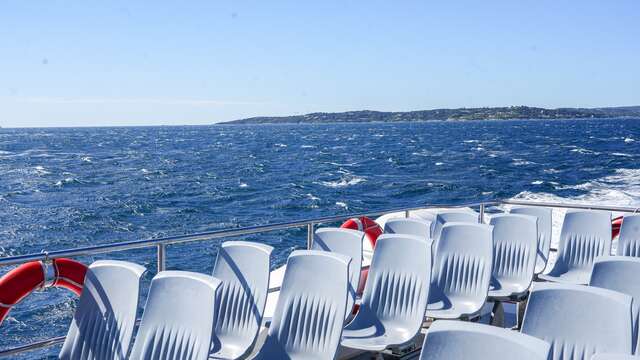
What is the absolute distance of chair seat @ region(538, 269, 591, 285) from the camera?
5.05 m

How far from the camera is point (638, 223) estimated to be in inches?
193

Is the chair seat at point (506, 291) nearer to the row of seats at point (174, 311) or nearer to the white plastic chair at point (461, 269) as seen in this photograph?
the white plastic chair at point (461, 269)

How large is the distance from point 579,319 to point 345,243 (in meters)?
2.01

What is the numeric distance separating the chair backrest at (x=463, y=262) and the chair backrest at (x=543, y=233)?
1231 millimetres

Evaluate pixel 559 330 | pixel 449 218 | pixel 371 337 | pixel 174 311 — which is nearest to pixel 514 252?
pixel 449 218

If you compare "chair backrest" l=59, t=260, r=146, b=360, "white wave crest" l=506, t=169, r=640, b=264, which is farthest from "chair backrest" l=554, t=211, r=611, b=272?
"white wave crest" l=506, t=169, r=640, b=264

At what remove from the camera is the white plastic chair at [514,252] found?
4.76 metres

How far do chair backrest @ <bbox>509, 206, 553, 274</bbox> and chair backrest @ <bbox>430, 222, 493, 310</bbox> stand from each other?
123 cm

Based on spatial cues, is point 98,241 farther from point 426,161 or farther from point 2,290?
point 426,161

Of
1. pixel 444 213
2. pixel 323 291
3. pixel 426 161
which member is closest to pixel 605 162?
pixel 426 161

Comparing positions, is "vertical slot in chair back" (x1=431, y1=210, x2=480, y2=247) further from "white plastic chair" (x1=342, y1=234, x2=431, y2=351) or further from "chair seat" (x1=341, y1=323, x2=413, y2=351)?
"chair seat" (x1=341, y1=323, x2=413, y2=351)

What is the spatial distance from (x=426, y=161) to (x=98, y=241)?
2871 centimetres

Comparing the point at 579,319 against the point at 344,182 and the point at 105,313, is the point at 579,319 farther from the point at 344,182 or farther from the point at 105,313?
the point at 344,182

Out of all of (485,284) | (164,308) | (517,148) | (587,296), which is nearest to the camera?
(587,296)
